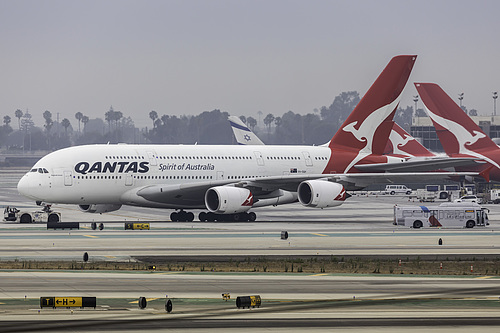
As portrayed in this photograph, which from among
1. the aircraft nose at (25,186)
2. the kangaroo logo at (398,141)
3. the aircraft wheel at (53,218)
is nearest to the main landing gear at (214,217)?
the aircraft wheel at (53,218)

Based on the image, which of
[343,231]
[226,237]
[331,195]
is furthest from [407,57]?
[226,237]

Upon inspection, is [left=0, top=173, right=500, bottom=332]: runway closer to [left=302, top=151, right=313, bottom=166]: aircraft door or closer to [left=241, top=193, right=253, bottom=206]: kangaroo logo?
[left=241, top=193, right=253, bottom=206]: kangaroo logo

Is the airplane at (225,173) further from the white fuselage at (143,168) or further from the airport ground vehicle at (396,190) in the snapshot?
the airport ground vehicle at (396,190)

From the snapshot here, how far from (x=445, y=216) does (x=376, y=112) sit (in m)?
13.2

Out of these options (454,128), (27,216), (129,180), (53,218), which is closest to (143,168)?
(129,180)

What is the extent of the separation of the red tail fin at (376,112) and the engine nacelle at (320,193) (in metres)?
7.86

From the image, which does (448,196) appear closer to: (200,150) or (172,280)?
(200,150)

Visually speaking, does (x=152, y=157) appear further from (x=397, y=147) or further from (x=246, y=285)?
(x=397, y=147)

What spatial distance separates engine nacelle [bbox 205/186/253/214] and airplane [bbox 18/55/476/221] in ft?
0.23

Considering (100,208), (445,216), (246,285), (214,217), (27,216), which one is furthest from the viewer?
(100,208)

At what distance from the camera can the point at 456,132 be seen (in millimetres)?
94438

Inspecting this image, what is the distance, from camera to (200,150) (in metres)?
68.9

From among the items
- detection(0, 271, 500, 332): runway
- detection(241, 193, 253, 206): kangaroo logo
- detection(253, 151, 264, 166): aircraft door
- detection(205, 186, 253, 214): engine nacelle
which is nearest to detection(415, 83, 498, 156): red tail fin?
detection(253, 151, 264, 166): aircraft door

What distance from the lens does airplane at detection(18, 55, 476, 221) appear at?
63062mm
